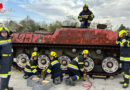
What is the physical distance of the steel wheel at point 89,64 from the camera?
7762mm

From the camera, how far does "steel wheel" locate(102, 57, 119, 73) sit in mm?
7496

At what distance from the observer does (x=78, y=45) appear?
7.54 meters

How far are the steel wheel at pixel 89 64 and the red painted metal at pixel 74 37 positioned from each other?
3.49 ft

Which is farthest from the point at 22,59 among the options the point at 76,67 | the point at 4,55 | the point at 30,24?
the point at 30,24

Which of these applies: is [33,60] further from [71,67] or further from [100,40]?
[100,40]

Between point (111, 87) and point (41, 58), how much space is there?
4.32 m

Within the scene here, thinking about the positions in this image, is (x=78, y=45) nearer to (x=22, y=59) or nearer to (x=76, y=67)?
(x=76, y=67)

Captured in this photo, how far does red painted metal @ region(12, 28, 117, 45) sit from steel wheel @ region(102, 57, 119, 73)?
1.02 metres

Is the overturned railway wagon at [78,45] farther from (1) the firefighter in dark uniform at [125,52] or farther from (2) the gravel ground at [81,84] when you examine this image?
(1) the firefighter in dark uniform at [125,52]

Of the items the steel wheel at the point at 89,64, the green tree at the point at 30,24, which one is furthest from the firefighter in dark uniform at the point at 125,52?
the green tree at the point at 30,24

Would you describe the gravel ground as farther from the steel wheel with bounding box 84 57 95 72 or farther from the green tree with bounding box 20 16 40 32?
the green tree with bounding box 20 16 40 32

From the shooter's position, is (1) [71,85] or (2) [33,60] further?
(2) [33,60]

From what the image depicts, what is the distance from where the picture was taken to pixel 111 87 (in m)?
6.40

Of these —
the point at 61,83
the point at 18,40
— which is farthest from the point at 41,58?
the point at 61,83
